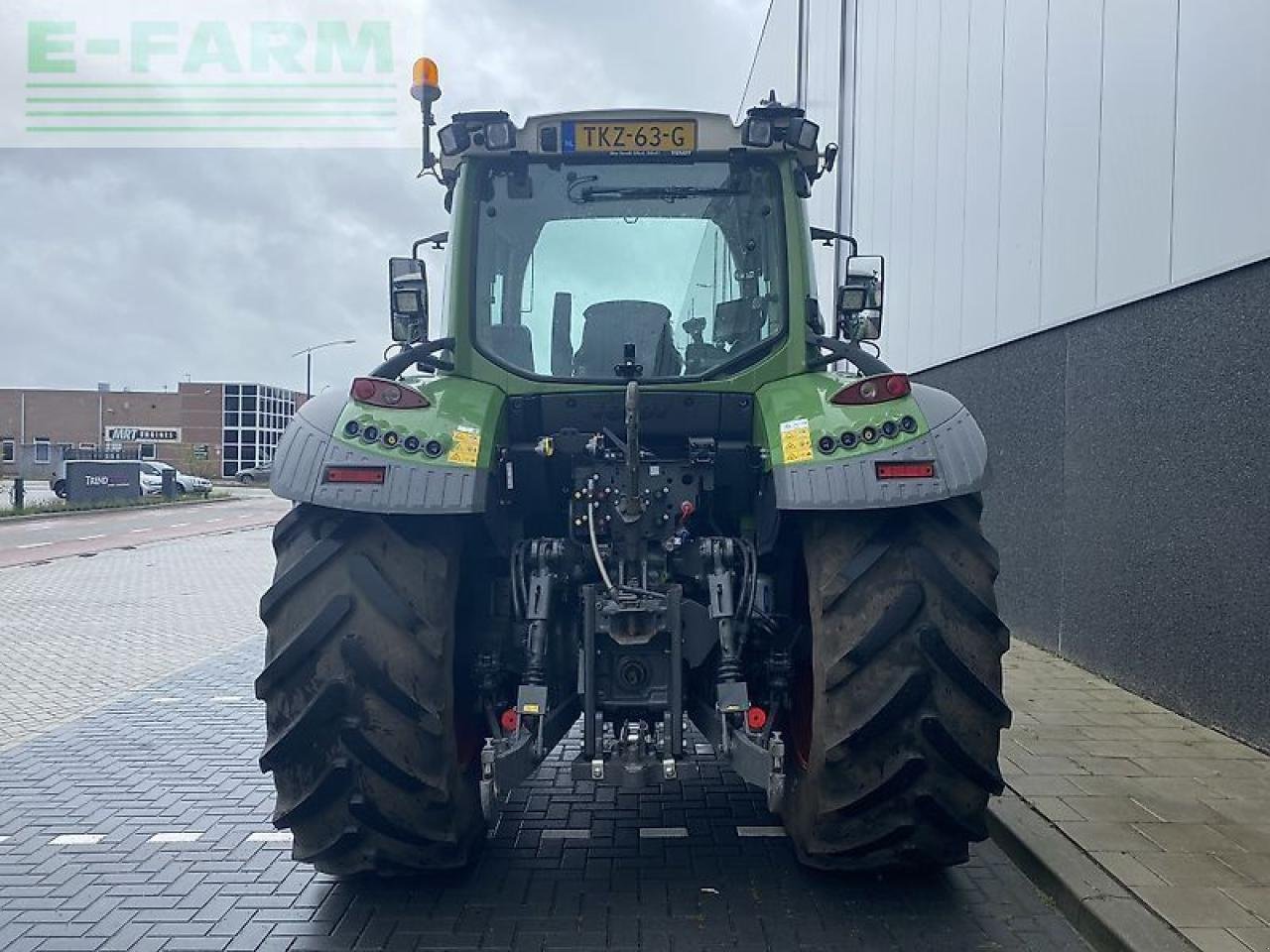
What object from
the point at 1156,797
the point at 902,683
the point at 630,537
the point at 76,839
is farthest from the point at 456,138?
the point at 1156,797

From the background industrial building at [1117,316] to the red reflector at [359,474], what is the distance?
15.1 ft

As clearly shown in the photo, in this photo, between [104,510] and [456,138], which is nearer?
[456,138]

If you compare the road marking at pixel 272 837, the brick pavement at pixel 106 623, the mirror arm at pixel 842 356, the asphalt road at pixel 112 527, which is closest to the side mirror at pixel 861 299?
the mirror arm at pixel 842 356

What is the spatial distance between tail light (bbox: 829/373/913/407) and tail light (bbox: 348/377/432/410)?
150cm

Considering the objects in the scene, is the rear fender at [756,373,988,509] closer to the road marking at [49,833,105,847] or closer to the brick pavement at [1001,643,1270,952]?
the brick pavement at [1001,643,1270,952]

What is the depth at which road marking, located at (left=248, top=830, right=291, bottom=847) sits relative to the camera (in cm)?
476

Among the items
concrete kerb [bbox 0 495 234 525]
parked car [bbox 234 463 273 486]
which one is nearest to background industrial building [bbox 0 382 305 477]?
concrete kerb [bbox 0 495 234 525]

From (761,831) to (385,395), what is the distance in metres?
2.52

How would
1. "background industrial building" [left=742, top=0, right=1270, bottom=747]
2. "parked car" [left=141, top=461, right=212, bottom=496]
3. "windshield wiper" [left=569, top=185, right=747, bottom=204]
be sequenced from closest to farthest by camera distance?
"windshield wiper" [left=569, top=185, right=747, bottom=204], "background industrial building" [left=742, top=0, right=1270, bottom=747], "parked car" [left=141, top=461, right=212, bottom=496]

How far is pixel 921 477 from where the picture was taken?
370 centimetres

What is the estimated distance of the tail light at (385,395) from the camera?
3918 millimetres

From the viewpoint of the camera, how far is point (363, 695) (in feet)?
12.0

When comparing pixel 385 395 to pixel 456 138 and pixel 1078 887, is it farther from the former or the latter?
pixel 1078 887

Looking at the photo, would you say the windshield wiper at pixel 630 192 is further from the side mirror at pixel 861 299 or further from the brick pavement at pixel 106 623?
the brick pavement at pixel 106 623
